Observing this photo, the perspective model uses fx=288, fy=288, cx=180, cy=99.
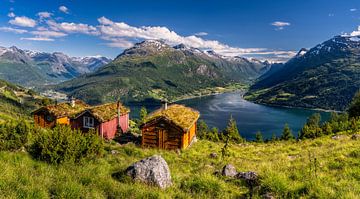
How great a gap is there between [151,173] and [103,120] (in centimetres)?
3473

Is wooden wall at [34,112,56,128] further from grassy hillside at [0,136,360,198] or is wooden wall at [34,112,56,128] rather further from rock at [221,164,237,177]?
rock at [221,164,237,177]

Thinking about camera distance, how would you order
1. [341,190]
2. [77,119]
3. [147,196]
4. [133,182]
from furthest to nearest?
[77,119] → [133,182] → [341,190] → [147,196]

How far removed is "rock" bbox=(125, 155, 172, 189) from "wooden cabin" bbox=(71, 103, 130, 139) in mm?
34088

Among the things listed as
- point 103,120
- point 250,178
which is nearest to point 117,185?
point 250,178

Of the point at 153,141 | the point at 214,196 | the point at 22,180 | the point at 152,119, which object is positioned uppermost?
the point at 22,180

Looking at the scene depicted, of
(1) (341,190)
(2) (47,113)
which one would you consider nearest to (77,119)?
(2) (47,113)

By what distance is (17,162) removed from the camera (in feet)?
39.7

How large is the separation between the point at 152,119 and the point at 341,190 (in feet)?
97.2

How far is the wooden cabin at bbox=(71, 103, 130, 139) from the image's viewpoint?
45125mm

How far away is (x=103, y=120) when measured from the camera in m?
44.6

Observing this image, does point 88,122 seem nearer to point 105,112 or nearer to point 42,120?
point 105,112

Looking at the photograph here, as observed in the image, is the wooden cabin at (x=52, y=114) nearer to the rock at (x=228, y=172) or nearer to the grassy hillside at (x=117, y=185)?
the grassy hillside at (x=117, y=185)

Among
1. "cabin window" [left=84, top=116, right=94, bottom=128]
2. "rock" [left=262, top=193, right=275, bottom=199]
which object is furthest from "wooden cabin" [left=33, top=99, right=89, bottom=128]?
"rock" [left=262, top=193, right=275, bottom=199]

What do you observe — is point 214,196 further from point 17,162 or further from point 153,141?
point 153,141
